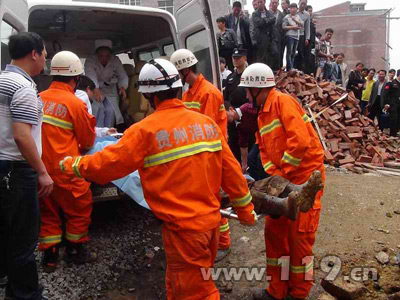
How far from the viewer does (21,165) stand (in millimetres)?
2920

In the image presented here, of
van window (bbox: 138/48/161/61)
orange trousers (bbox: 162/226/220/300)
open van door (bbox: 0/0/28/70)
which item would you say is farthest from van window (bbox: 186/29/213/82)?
orange trousers (bbox: 162/226/220/300)

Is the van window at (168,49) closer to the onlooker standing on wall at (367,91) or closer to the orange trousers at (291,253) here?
the orange trousers at (291,253)

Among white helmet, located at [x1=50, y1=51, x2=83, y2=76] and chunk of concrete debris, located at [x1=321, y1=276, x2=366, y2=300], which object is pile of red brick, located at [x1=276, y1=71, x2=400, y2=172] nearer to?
chunk of concrete debris, located at [x1=321, y1=276, x2=366, y2=300]

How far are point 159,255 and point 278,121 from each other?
6.26 ft

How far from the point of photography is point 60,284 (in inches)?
147

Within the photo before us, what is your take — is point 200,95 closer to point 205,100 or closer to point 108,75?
point 205,100

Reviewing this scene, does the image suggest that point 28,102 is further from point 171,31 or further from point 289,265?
point 171,31

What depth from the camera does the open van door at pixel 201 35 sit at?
4816 millimetres

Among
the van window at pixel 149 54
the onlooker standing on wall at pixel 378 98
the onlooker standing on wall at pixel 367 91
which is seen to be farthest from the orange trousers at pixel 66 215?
the onlooker standing on wall at pixel 378 98

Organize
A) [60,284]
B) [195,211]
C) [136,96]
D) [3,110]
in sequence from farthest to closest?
[136,96] → [60,284] → [3,110] → [195,211]

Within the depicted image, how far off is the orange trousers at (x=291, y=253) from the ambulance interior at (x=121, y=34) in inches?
87.5

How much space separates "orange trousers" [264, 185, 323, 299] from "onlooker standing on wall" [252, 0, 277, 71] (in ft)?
19.5

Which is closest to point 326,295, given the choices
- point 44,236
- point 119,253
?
point 119,253

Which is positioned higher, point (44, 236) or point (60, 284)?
point (44, 236)
